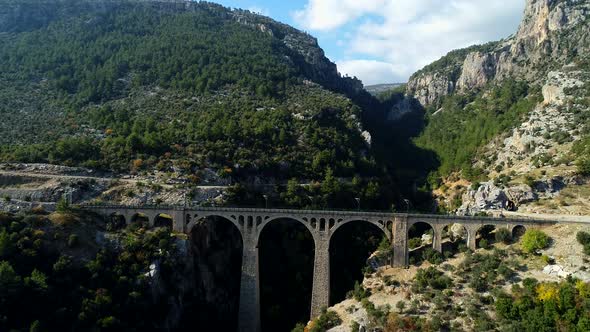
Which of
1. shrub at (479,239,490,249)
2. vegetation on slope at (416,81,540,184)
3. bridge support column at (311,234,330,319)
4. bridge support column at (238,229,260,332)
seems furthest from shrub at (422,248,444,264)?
vegetation on slope at (416,81,540,184)

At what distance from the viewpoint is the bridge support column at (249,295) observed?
144 ft

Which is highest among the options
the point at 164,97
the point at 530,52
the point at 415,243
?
the point at 530,52

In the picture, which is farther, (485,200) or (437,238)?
(485,200)

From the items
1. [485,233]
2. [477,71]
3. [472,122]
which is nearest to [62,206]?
[485,233]

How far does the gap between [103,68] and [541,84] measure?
7947 centimetres

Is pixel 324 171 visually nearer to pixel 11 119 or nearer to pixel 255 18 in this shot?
pixel 11 119

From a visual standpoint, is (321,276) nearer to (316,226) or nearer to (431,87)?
(316,226)

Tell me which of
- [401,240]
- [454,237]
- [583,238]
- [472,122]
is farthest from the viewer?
[472,122]

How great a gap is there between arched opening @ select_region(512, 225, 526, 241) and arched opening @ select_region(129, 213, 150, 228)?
35.5 meters

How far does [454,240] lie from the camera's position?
4700 cm

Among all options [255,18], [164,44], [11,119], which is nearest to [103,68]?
[164,44]

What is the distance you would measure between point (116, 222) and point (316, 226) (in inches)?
794

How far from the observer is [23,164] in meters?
53.6

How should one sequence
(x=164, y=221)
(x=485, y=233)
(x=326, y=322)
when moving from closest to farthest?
(x=326, y=322) → (x=485, y=233) → (x=164, y=221)
